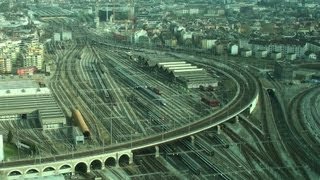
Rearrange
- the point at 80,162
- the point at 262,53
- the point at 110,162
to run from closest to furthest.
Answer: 1. the point at 80,162
2. the point at 110,162
3. the point at 262,53

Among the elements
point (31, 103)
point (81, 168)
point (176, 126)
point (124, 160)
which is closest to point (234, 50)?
point (176, 126)

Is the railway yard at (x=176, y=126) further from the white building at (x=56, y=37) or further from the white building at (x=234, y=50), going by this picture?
the white building at (x=56, y=37)

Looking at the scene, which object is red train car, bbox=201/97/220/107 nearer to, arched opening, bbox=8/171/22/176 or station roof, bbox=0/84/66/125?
→ station roof, bbox=0/84/66/125

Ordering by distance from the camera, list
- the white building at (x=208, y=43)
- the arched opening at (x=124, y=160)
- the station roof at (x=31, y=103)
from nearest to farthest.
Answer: the arched opening at (x=124, y=160), the station roof at (x=31, y=103), the white building at (x=208, y=43)

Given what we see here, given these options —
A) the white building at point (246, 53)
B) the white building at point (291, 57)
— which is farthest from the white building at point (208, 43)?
the white building at point (291, 57)

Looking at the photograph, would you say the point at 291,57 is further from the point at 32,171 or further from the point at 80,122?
the point at 32,171

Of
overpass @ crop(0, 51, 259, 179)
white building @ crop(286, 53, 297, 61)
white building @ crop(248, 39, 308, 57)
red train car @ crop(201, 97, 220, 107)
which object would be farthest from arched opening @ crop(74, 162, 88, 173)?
white building @ crop(248, 39, 308, 57)

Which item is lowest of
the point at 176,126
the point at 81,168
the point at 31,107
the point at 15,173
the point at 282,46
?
the point at 81,168
